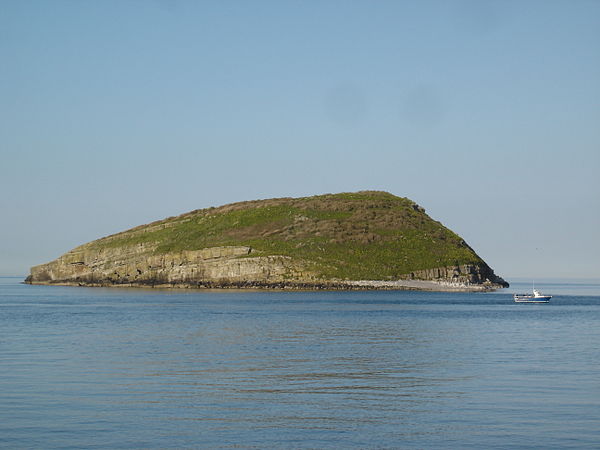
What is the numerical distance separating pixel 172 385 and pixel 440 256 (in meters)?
154

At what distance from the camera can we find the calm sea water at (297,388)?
25.8 m

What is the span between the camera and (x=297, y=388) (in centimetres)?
3466

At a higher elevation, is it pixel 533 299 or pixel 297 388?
pixel 533 299

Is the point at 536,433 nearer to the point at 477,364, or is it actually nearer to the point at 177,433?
the point at 177,433

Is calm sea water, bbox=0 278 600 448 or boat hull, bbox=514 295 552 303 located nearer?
calm sea water, bbox=0 278 600 448

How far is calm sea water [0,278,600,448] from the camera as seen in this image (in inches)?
1017

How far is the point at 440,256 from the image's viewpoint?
18538 cm

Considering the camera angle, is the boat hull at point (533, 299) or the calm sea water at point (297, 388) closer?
the calm sea water at point (297, 388)

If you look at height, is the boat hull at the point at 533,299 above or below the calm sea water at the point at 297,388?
above

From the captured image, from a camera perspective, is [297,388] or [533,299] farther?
[533,299]

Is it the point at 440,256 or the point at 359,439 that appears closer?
the point at 359,439

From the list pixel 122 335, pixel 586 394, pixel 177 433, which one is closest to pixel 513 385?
pixel 586 394

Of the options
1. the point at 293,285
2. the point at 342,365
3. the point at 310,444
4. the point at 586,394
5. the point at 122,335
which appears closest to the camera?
the point at 310,444

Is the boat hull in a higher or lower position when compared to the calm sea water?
higher
